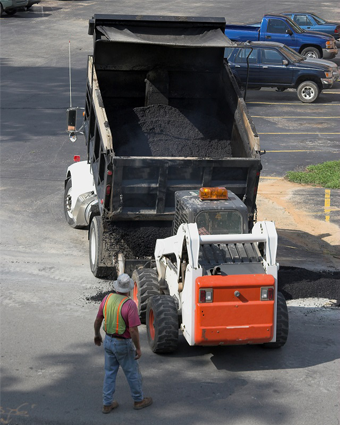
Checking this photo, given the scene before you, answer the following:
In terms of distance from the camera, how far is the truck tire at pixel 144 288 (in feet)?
30.2

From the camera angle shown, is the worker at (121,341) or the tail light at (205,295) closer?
the worker at (121,341)

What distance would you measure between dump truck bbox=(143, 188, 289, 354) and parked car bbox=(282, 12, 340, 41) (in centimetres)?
2353

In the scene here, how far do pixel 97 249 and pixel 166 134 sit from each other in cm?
236

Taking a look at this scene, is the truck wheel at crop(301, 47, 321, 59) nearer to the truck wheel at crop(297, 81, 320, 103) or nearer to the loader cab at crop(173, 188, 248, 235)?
the truck wheel at crop(297, 81, 320, 103)

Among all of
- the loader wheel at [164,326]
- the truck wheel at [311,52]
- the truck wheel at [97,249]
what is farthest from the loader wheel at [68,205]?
the truck wheel at [311,52]

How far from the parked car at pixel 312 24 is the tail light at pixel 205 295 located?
25.1 metres

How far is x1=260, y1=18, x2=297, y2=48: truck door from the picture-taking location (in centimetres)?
2858

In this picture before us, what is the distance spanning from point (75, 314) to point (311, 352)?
10.5 feet

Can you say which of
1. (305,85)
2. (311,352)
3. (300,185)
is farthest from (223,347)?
(305,85)

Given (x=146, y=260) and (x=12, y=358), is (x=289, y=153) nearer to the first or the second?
(x=146, y=260)

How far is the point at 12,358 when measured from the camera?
27.4 ft

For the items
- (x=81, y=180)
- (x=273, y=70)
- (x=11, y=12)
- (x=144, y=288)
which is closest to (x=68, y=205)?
(x=81, y=180)

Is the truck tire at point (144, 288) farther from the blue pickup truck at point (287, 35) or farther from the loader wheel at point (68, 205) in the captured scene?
the blue pickup truck at point (287, 35)

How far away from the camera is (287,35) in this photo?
94.8 ft
